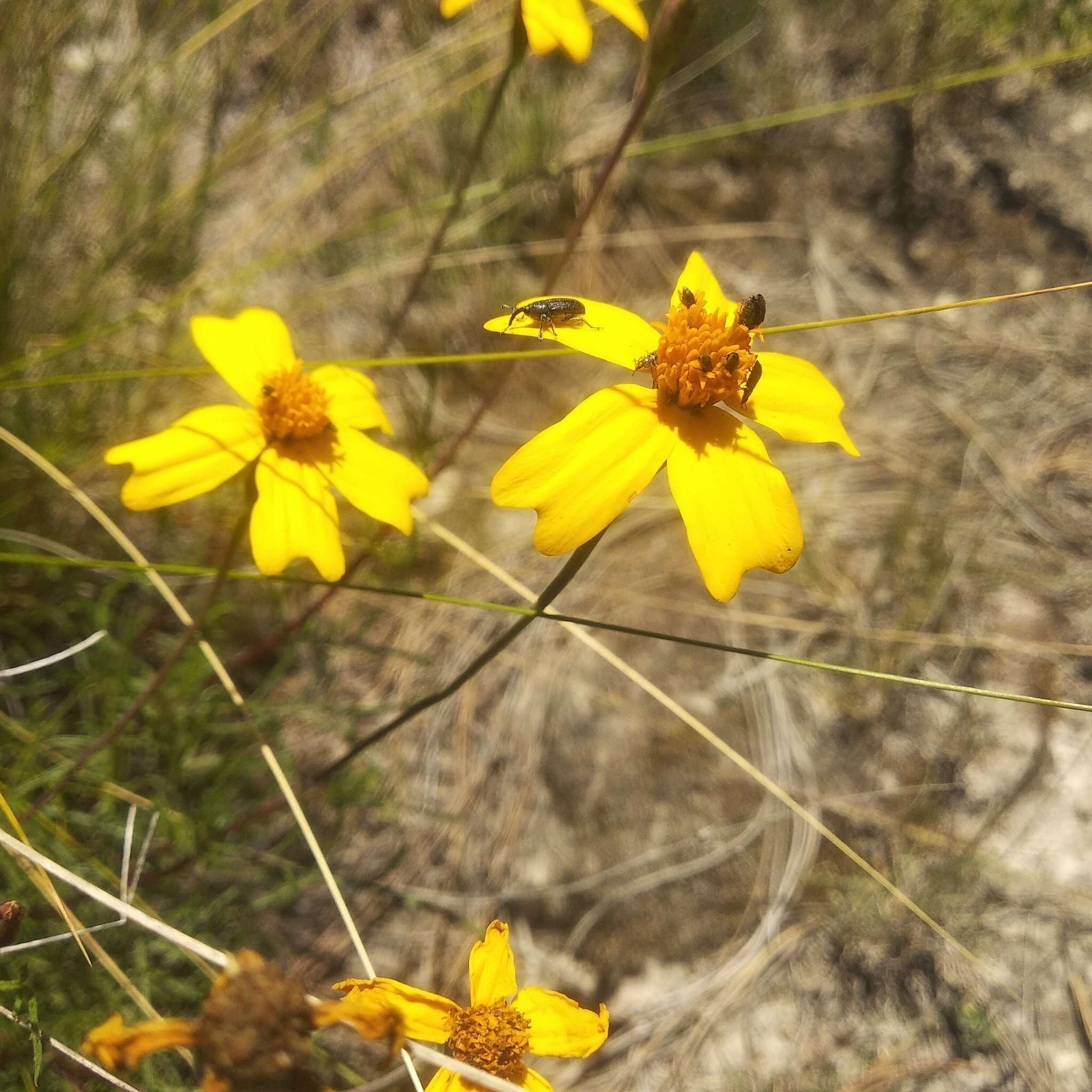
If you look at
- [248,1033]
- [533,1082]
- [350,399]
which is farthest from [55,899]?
[350,399]

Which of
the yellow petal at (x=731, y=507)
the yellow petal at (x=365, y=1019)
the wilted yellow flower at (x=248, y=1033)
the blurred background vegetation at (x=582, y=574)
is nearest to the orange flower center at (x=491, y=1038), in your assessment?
the yellow petal at (x=365, y=1019)

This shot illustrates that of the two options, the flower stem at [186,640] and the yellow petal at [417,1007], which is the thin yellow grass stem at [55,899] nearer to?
the flower stem at [186,640]

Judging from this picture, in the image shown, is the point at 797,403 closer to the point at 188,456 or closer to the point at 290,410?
the point at 290,410

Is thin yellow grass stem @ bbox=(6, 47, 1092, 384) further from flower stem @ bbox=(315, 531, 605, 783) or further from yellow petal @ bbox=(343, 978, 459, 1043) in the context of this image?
yellow petal @ bbox=(343, 978, 459, 1043)

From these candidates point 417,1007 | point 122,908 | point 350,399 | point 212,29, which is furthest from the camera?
point 212,29

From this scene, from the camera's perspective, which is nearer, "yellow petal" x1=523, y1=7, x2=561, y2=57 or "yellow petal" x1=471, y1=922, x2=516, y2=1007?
"yellow petal" x1=471, y1=922, x2=516, y2=1007

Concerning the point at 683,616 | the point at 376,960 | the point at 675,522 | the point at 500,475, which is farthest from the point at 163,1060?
the point at 675,522

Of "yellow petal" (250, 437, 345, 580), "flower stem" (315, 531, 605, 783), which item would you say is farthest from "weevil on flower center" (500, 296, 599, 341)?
"yellow petal" (250, 437, 345, 580)
